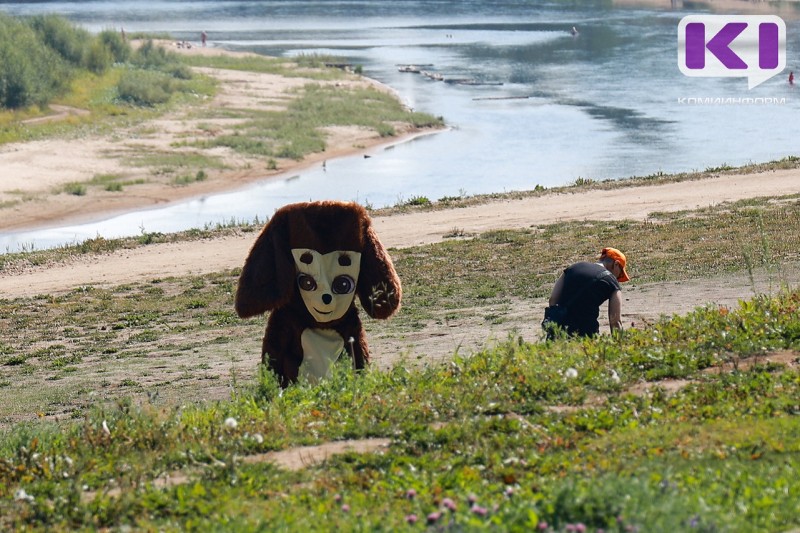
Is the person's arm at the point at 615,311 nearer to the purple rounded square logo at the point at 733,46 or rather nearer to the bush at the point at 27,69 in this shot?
the bush at the point at 27,69

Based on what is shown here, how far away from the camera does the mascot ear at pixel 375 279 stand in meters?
8.90

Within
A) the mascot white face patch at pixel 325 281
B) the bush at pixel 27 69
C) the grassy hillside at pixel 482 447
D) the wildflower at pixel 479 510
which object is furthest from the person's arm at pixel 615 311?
the bush at pixel 27 69

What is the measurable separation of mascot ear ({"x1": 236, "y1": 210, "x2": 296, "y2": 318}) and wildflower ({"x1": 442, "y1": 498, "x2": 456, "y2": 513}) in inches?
154

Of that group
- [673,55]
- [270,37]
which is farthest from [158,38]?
[673,55]

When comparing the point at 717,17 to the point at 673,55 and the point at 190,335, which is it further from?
the point at 190,335

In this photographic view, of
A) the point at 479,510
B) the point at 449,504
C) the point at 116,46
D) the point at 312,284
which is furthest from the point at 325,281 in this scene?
the point at 116,46

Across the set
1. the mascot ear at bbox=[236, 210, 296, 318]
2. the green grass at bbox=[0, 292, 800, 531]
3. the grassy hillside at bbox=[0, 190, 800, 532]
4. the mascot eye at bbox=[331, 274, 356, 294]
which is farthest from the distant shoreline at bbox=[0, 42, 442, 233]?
the green grass at bbox=[0, 292, 800, 531]

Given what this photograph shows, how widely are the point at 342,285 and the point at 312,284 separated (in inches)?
8.4

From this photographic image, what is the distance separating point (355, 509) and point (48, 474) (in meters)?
1.65

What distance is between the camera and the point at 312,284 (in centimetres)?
872

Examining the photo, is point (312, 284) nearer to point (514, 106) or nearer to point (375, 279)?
point (375, 279)

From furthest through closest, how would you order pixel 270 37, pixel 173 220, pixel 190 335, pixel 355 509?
1. pixel 270 37
2. pixel 173 220
3. pixel 190 335
4. pixel 355 509

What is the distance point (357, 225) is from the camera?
346 inches

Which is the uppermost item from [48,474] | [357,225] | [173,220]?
[357,225]
